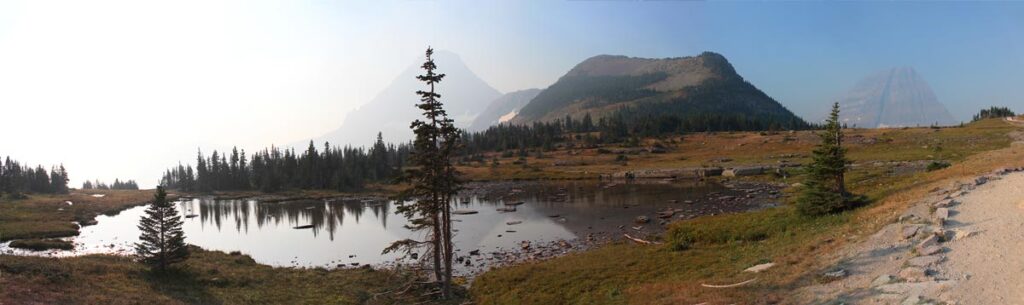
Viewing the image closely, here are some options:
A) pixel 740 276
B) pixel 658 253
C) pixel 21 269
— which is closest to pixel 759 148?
pixel 658 253

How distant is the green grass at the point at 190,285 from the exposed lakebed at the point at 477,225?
7.01 meters

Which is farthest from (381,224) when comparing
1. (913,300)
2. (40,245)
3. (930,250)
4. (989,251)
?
(989,251)

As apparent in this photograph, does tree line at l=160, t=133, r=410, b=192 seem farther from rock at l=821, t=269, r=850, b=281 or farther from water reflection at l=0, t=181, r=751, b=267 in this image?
rock at l=821, t=269, r=850, b=281

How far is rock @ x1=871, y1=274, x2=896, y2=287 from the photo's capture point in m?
16.3

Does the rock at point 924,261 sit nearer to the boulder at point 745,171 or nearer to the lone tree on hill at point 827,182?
the lone tree on hill at point 827,182

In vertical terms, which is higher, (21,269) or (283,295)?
(21,269)

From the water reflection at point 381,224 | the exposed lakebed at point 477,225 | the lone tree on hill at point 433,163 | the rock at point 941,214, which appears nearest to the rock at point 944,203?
the rock at point 941,214

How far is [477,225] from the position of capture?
64938 mm

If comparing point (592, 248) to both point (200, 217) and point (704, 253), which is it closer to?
point (704, 253)

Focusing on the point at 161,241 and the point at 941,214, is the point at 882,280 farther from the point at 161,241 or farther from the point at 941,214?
the point at 161,241

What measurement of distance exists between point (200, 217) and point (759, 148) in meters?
158

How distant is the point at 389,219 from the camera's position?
7869cm

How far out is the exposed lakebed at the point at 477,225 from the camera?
1927 inches

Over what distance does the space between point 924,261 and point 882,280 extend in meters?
2.49
